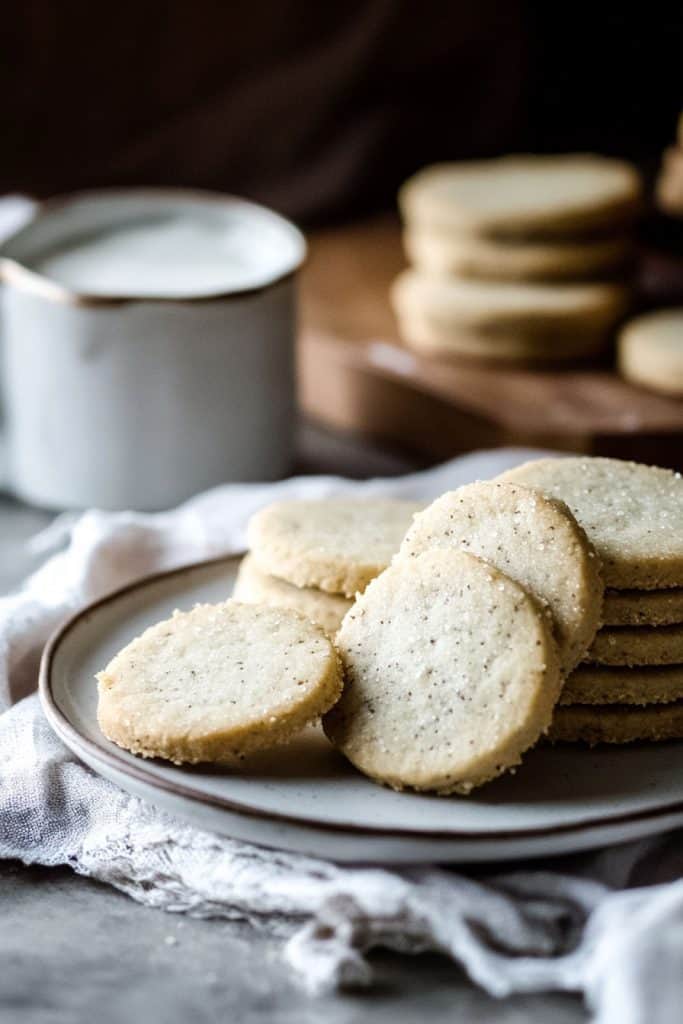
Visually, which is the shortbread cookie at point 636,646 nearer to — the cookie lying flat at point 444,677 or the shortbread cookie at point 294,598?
the cookie lying flat at point 444,677

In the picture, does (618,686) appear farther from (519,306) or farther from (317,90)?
(317,90)

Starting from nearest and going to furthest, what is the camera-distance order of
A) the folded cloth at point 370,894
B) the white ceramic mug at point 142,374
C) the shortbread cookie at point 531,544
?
the folded cloth at point 370,894 < the shortbread cookie at point 531,544 < the white ceramic mug at point 142,374

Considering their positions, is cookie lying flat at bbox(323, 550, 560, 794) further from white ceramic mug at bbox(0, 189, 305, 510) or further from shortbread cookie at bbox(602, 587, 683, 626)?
white ceramic mug at bbox(0, 189, 305, 510)

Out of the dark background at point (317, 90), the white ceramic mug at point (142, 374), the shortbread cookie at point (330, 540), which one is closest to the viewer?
the shortbread cookie at point (330, 540)

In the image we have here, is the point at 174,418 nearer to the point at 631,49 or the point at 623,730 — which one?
the point at 623,730

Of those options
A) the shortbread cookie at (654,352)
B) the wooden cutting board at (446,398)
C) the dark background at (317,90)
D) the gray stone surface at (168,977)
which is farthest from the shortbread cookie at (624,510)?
the dark background at (317,90)

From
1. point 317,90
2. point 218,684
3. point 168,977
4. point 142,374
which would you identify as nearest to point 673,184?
point 317,90
